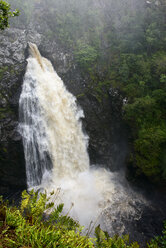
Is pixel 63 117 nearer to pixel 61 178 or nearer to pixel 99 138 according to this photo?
pixel 99 138

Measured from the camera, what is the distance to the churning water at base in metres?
11.0

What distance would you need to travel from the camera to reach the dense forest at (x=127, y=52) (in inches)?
494

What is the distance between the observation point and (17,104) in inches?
473

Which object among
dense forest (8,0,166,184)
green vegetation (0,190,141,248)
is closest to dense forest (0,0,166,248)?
dense forest (8,0,166,184)

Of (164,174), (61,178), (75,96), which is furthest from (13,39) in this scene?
(164,174)

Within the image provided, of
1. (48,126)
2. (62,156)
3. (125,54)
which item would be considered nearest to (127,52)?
(125,54)

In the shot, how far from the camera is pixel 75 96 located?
Result: 14484 mm

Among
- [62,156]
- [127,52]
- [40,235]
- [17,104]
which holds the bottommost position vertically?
[62,156]

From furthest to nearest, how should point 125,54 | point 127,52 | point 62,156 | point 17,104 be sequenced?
point 127,52 → point 125,54 → point 62,156 → point 17,104

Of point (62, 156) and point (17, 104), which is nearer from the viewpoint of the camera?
point (17, 104)

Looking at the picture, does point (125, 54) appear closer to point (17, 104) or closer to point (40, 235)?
point (17, 104)

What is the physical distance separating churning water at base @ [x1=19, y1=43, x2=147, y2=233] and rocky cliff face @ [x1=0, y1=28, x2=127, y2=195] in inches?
22.6

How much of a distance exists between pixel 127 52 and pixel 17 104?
1156cm

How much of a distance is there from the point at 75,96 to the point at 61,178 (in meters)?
6.53
